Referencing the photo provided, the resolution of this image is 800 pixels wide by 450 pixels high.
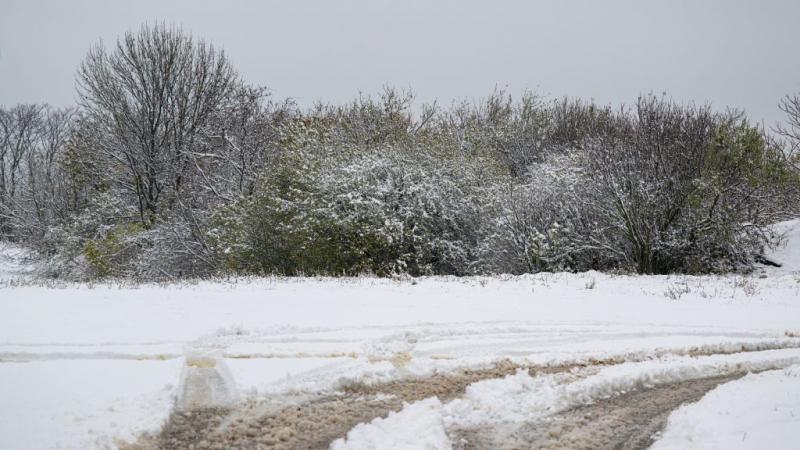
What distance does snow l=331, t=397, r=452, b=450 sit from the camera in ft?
14.9

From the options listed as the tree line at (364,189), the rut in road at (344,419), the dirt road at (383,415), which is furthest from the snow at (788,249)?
the dirt road at (383,415)

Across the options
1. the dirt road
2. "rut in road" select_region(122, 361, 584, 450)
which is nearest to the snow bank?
the dirt road

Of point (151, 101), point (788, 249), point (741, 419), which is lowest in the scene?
point (741, 419)

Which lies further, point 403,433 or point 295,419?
point 295,419

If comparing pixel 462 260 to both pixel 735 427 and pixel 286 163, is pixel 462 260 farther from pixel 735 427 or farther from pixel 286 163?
pixel 735 427

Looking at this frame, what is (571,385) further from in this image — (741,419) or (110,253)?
(110,253)

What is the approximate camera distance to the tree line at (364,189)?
1588 cm

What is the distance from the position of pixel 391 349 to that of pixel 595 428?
2.83 metres

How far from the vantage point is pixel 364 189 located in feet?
56.5

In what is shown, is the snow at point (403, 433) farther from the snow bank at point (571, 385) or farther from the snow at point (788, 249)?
the snow at point (788, 249)

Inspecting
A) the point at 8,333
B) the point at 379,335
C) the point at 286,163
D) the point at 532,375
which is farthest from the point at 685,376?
the point at 286,163

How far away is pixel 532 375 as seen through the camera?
6.37 m

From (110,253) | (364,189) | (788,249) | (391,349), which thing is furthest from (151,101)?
(788,249)

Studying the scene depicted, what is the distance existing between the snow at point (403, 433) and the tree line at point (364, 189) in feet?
36.3
